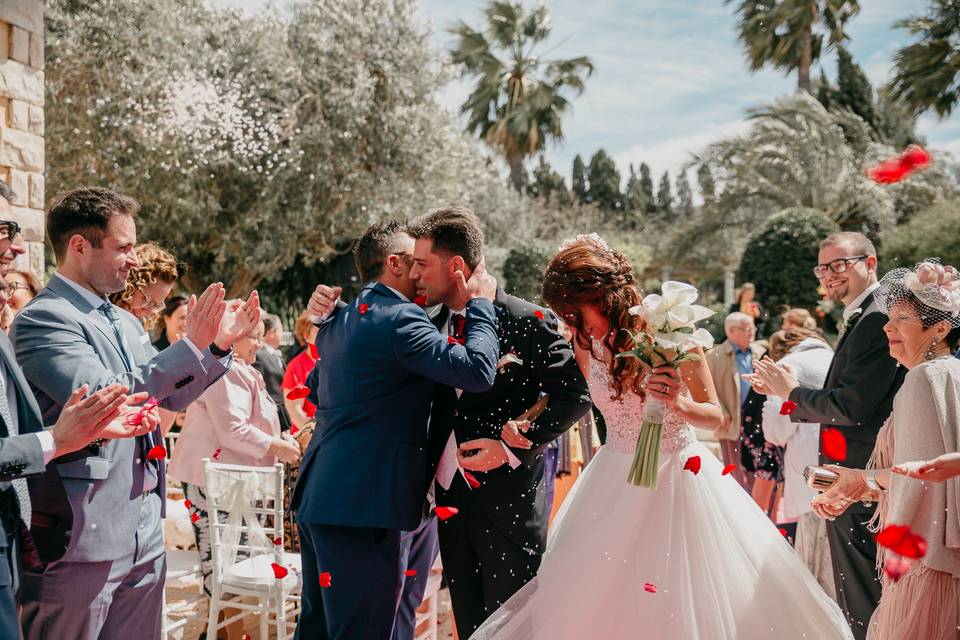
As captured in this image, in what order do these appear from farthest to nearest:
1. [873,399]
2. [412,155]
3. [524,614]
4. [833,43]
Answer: [833,43]
[412,155]
[873,399]
[524,614]

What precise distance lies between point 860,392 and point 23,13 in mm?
6268

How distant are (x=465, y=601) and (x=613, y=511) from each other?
82cm

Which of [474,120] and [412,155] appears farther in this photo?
[474,120]

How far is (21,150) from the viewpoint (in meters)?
6.04

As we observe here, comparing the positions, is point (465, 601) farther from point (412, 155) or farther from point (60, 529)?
point (412, 155)

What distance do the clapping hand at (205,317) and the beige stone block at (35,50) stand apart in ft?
14.6

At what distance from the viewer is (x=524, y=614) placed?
118 inches

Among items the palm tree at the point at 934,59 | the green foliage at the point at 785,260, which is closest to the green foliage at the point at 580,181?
the palm tree at the point at 934,59

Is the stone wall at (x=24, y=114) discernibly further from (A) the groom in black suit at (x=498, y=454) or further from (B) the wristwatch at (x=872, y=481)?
(B) the wristwatch at (x=872, y=481)

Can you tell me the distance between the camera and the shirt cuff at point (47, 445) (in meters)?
2.12

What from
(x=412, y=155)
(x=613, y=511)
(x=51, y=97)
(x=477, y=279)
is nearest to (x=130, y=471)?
(x=477, y=279)

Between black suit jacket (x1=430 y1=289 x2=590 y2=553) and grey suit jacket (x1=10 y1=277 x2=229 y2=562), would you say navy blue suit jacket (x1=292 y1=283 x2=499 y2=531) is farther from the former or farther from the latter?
grey suit jacket (x1=10 y1=277 x2=229 y2=562)

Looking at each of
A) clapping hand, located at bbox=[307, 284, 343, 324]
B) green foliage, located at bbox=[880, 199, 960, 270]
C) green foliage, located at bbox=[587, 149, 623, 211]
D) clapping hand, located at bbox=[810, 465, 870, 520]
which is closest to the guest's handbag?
clapping hand, located at bbox=[810, 465, 870, 520]

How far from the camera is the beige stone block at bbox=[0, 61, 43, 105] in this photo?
5852mm
